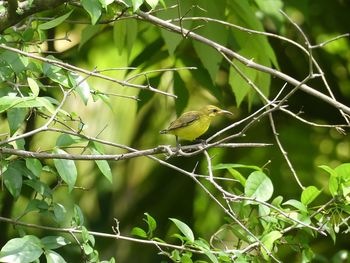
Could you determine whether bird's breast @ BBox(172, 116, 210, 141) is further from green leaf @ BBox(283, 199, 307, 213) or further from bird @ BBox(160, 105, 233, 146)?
green leaf @ BBox(283, 199, 307, 213)

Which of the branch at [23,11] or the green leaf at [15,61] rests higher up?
the branch at [23,11]

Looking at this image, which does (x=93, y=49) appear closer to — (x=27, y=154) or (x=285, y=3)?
(x=285, y=3)

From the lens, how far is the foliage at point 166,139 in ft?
8.31

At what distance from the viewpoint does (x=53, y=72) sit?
2652 mm

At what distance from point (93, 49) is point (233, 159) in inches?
49.4

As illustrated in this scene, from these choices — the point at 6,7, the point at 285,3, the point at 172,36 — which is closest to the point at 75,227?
→ the point at 6,7

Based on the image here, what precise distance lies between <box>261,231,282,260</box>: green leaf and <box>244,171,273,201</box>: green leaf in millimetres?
127

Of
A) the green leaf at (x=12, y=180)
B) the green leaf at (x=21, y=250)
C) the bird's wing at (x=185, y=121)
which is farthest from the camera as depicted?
the bird's wing at (x=185, y=121)

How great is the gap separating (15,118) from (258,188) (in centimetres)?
86

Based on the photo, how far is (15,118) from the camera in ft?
8.12

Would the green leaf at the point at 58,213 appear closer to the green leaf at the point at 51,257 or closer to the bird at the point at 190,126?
the green leaf at the point at 51,257

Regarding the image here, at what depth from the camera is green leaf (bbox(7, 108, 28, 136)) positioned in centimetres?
246

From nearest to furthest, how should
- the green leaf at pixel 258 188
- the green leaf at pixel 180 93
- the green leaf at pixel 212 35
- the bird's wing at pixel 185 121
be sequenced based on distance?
the green leaf at pixel 258 188, the green leaf at pixel 212 35, the bird's wing at pixel 185 121, the green leaf at pixel 180 93

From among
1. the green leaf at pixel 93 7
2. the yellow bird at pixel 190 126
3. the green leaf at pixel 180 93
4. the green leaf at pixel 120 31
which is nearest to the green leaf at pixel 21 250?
the green leaf at pixel 93 7
